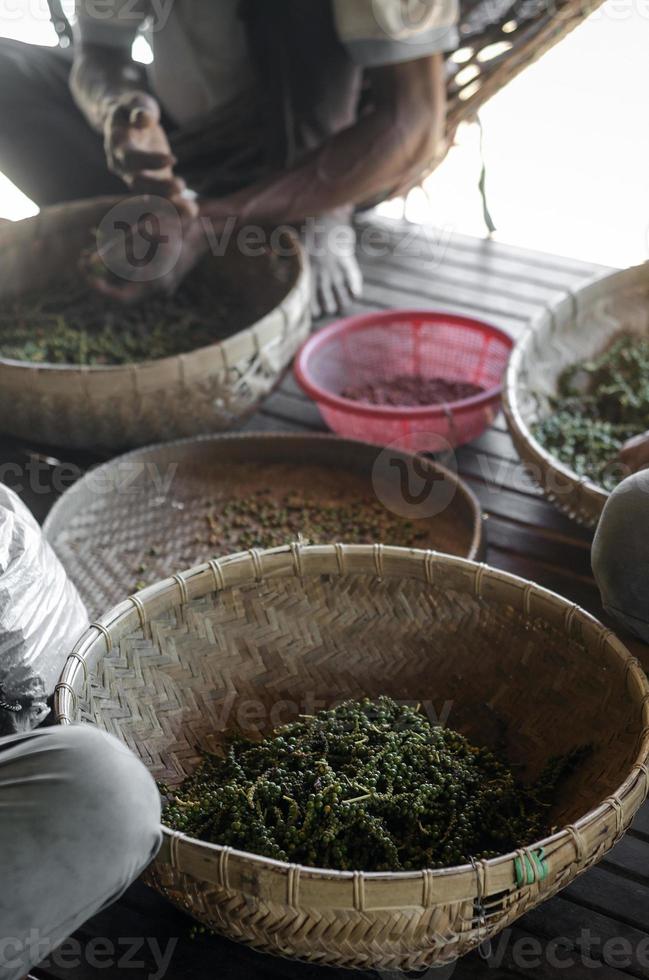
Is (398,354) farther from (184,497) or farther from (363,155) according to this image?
(184,497)

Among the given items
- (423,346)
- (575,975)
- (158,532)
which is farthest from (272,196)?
(575,975)

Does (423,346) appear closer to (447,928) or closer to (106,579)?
(106,579)

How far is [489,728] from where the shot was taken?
149 cm

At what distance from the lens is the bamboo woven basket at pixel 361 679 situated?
3.62ft

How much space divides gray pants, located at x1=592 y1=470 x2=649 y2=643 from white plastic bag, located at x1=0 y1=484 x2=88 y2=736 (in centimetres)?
75

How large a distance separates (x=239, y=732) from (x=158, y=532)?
1.94 feet

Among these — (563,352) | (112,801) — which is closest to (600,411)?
(563,352)

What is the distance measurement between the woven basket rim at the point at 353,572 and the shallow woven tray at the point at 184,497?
29 cm

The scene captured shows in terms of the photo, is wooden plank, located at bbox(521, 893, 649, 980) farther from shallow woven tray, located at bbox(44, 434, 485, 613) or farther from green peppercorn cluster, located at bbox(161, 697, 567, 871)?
shallow woven tray, located at bbox(44, 434, 485, 613)

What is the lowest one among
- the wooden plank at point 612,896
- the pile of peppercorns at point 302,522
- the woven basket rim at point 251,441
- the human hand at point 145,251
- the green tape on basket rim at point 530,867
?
the wooden plank at point 612,896

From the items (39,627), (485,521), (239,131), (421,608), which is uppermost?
(239,131)

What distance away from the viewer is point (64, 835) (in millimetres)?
1042

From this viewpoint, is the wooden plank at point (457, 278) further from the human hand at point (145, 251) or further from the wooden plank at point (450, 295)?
the human hand at point (145, 251)

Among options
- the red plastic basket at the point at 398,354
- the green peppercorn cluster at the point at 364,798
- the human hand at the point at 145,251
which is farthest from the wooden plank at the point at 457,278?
the green peppercorn cluster at the point at 364,798
